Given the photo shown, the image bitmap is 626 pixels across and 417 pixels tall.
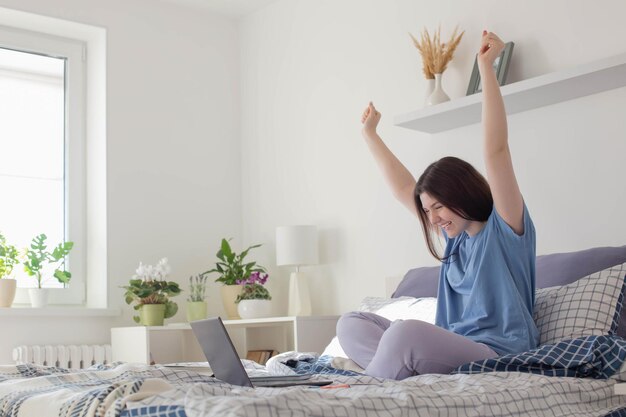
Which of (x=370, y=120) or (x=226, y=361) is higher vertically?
(x=370, y=120)

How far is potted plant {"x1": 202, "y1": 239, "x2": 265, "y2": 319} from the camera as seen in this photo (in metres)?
4.16

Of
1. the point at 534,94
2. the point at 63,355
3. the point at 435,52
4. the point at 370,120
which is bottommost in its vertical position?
the point at 63,355

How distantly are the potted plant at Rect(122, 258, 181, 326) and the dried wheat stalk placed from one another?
5.21 feet

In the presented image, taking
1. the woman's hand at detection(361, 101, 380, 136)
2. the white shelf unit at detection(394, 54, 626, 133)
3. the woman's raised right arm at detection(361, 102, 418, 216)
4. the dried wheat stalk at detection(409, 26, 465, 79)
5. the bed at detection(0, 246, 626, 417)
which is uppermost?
the dried wheat stalk at detection(409, 26, 465, 79)

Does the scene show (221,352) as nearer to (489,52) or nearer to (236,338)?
(489,52)

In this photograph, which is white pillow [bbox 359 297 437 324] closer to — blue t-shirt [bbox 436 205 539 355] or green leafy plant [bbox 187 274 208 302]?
blue t-shirt [bbox 436 205 539 355]

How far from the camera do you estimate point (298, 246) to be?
13.0ft

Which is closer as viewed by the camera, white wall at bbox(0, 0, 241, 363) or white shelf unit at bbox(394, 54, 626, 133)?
white shelf unit at bbox(394, 54, 626, 133)

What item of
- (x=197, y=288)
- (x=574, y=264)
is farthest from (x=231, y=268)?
(x=574, y=264)

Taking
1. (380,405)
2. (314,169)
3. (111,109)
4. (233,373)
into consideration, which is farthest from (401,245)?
(380,405)

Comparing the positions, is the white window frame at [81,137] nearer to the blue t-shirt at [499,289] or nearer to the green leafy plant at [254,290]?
the green leafy plant at [254,290]

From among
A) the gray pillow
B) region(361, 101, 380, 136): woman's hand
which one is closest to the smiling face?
the gray pillow

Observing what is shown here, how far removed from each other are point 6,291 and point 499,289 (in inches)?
101

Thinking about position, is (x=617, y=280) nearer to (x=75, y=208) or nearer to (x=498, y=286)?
(x=498, y=286)
